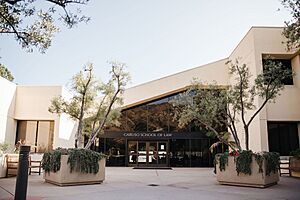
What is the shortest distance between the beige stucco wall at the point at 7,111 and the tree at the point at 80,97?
13.3 ft

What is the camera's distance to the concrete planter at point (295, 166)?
1355 cm

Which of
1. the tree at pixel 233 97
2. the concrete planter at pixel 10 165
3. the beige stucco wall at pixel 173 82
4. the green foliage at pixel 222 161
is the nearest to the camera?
the green foliage at pixel 222 161

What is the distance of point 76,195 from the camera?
25.1 feet

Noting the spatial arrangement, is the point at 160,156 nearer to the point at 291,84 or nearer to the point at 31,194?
the point at 291,84

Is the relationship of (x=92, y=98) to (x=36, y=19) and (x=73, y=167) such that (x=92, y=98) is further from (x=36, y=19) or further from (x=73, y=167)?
(x=36, y=19)

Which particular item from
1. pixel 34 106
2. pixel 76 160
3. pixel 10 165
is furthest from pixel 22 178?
pixel 34 106

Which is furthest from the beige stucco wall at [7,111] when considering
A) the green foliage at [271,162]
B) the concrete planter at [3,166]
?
the green foliage at [271,162]

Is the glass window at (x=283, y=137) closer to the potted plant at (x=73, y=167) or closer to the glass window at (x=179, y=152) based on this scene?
the glass window at (x=179, y=152)

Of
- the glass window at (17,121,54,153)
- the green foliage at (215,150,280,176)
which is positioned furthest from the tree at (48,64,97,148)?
the green foliage at (215,150,280,176)

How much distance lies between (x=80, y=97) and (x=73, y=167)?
501 centimetres

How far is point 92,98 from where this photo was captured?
1421 centimetres

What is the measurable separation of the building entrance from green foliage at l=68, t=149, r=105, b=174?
12035mm

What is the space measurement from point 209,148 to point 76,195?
1578cm

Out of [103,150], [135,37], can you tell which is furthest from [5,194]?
[103,150]
